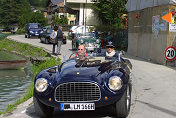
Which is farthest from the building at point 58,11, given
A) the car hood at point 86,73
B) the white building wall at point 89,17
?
the car hood at point 86,73

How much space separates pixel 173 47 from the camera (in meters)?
14.9

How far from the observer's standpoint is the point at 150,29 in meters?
17.6

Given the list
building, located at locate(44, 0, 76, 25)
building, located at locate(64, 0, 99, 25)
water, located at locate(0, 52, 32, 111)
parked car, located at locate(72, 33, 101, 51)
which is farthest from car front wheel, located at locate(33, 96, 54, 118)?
building, located at locate(44, 0, 76, 25)

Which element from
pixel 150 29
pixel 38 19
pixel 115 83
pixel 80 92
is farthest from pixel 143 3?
pixel 38 19

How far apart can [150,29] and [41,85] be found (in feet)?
38.9

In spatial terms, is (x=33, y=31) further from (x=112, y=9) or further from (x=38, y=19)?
(x=38, y=19)

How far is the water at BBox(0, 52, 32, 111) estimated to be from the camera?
37.0 feet

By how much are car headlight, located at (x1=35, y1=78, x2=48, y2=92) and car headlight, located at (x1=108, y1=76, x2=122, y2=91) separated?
4.15 feet

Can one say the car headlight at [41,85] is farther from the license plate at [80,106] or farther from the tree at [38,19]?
the tree at [38,19]

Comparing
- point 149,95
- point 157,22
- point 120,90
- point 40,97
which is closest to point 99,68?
point 120,90

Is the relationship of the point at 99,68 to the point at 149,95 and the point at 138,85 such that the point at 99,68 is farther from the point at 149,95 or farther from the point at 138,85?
the point at 138,85

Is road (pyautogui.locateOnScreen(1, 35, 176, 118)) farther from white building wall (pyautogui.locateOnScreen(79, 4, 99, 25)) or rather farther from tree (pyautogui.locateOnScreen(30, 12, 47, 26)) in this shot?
tree (pyautogui.locateOnScreen(30, 12, 47, 26))

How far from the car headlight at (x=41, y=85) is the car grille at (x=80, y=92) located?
1.38 feet

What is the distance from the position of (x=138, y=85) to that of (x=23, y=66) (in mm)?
10844
